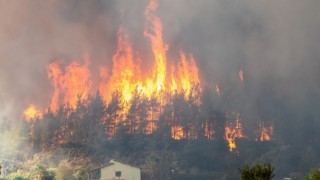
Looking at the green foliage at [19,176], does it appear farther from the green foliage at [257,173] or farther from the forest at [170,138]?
the green foliage at [257,173]

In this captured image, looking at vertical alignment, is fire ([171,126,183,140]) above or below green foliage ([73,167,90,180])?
above

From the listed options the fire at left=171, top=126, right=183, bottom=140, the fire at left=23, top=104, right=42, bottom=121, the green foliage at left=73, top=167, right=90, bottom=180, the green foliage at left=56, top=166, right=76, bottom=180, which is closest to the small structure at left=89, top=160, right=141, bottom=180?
the green foliage at left=73, top=167, right=90, bottom=180

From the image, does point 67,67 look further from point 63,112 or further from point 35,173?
point 35,173

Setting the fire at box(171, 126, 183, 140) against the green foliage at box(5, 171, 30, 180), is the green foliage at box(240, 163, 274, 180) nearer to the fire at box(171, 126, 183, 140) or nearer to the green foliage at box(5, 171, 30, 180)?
the green foliage at box(5, 171, 30, 180)

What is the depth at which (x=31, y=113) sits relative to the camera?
177375 millimetres

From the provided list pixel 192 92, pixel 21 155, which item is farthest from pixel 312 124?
pixel 21 155

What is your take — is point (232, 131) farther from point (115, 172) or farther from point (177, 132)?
point (115, 172)

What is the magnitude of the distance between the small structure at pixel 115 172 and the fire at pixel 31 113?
55.1m

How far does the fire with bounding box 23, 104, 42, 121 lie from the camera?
173025 mm

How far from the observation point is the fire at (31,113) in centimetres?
17302

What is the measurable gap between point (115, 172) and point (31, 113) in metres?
64.5

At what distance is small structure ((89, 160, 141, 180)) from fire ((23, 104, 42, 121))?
55.1m

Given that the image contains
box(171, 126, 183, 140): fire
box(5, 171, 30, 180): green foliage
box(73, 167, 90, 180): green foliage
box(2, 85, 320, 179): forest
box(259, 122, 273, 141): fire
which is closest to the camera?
box(73, 167, 90, 180): green foliage

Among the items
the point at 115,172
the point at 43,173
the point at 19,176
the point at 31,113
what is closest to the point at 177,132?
the point at 31,113
